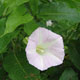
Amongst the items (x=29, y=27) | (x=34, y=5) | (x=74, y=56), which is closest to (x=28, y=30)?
(x=29, y=27)

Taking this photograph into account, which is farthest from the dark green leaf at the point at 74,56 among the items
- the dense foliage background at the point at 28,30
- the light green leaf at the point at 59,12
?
the light green leaf at the point at 59,12

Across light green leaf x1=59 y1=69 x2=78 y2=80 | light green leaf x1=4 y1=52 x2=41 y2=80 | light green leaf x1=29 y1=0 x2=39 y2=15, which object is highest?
light green leaf x1=29 y1=0 x2=39 y2=15

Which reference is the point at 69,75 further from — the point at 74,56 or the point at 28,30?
the point at 28,30

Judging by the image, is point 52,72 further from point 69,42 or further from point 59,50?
point 59,50

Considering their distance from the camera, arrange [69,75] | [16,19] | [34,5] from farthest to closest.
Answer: [69,75] → [34,5] → [16,19]

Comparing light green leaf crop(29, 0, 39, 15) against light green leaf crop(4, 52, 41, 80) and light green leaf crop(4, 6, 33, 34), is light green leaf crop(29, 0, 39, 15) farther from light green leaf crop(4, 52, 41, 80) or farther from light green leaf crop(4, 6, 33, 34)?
light green leaf crop(4, 52, 41, 80)

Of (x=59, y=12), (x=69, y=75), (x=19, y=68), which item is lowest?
(x=69, y=75)

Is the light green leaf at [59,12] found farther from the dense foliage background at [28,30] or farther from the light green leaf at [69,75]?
the light green leaf at [69,75]

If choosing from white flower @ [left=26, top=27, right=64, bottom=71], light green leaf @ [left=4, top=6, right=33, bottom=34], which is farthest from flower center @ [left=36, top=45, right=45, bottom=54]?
light green leaf @ [left=4, top=6, right=33, bottom=34]
